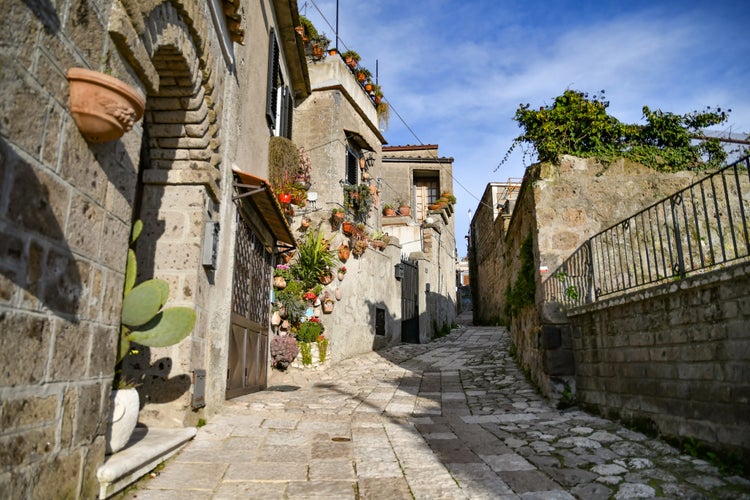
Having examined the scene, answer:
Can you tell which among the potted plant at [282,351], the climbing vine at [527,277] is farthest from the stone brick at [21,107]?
the potted plant at [282,351]

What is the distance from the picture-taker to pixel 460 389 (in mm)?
7785

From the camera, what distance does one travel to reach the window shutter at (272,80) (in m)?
8.15

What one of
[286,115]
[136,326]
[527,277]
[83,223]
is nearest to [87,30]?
[83,223]

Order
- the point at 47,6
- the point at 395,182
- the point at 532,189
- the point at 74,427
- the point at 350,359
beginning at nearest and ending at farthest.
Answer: the point at 47,6 → the point at 74,427 → the point at 532,189 → the point at 350,359 → the point at 395,182

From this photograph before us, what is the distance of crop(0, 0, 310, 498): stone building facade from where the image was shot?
2.01 meters

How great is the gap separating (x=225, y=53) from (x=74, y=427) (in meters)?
4.47

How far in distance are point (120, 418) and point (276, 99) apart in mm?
6929

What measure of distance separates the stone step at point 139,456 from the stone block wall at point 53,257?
8 centimetres

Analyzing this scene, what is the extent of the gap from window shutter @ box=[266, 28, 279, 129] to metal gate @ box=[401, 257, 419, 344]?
7422 mm

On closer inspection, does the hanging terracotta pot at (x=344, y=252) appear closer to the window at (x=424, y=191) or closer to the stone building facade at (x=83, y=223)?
the stone building facade at (x=83, y=223)

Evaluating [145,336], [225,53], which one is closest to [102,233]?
[145,336]

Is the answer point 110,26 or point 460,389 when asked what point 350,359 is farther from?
point 110,26

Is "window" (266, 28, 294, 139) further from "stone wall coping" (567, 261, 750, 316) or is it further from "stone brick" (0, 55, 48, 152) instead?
"stone brick" (0, 55, 48, 152)

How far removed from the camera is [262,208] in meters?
6.98
